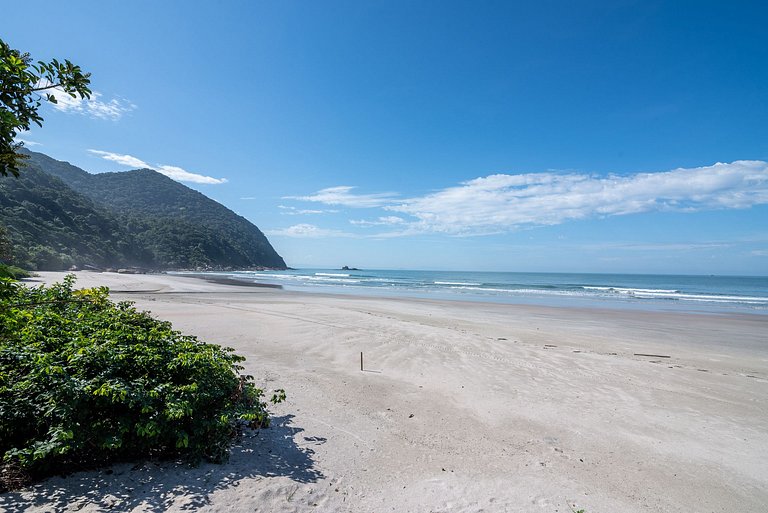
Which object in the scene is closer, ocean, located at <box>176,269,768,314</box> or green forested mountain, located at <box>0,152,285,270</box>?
ocean, located at <box>176,269,768,314</box>

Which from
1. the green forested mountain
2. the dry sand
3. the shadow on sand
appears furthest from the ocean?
the shadow on sand

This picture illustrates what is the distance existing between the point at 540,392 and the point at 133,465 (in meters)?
7.23

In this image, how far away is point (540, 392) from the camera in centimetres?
776

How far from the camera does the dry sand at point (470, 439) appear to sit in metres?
3.68

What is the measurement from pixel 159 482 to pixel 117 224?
99.8 metres

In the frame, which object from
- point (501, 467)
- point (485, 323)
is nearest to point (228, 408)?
point (501, 467)

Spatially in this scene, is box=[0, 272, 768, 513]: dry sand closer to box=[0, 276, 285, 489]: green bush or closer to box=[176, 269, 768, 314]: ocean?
box=[0, 276, 285, 489]: green bush

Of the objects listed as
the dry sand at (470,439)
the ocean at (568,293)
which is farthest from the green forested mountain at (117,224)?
the ocean at (568,293)

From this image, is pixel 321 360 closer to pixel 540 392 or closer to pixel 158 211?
pixel 540 392

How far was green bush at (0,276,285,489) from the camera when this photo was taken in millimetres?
3207

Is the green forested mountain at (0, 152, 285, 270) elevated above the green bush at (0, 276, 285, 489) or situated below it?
above

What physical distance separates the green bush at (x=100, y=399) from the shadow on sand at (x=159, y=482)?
15 centimetres

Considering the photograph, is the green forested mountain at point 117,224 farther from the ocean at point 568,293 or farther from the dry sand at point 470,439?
the ocean at point 568,293

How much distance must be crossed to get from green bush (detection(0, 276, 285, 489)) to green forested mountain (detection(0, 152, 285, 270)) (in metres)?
2.24
